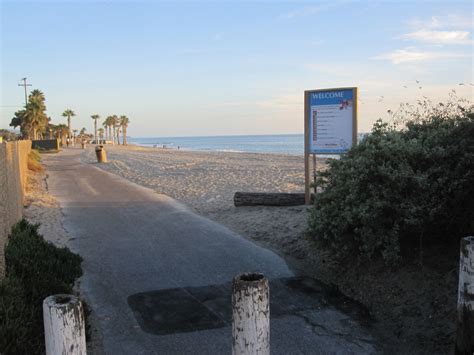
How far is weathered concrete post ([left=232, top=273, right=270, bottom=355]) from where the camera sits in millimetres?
2477

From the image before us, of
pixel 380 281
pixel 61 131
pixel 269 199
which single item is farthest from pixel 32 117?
pixel 380 281

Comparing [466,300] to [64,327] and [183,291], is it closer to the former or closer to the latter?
[64,327]

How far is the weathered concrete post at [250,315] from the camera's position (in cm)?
248

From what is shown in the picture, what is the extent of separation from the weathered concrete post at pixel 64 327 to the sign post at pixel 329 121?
21.8ft

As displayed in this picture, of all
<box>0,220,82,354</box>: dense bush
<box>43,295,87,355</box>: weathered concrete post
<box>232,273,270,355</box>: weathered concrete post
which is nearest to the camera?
<box>43,295,87,355</box>: weathered concrete post

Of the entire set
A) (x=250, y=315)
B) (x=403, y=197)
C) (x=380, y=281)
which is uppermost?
(x=403, y=197)

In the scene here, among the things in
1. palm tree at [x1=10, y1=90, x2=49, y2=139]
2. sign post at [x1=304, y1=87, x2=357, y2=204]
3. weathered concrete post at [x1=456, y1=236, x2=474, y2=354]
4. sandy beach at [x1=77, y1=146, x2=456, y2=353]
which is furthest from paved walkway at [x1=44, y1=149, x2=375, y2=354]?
palm tree at [x1=10, y1=90, x2=49, y2=139]

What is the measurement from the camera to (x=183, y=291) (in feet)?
15.9

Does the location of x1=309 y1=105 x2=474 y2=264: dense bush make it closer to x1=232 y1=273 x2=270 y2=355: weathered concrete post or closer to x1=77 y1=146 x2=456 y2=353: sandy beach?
x1=77 y1=146 x2=456 y2=353: sandy beach

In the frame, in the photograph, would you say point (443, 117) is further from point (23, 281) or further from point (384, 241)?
point (23, 281)

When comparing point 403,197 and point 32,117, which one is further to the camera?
point 32,117

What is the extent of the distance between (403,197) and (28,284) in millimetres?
3807

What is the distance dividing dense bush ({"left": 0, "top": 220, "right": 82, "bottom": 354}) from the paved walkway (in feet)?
1.20

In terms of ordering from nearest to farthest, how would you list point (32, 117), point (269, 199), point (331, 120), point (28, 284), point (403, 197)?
point (28, 284) < point (403, 197) < point (331, 120) < point (269, 199) < point (32, 117)
